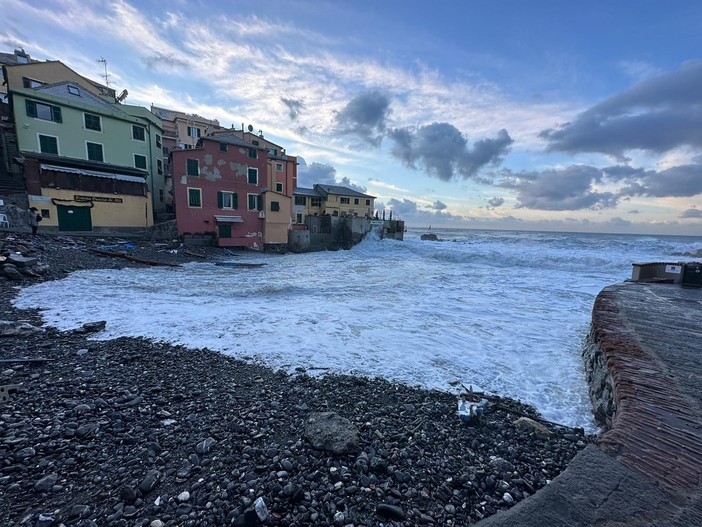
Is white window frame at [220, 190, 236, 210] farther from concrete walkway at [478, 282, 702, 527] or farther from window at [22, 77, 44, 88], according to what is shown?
concrete walkway at [478, 282, 702, 527]

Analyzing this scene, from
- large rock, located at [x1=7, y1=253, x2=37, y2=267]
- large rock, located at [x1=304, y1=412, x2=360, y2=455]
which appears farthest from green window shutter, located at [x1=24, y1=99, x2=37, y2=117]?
large rock, located at [x1=304, y1=412, x2=360, y2=455]

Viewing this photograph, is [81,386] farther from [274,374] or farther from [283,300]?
[283,300]

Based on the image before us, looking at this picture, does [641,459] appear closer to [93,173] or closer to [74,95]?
[93,173]

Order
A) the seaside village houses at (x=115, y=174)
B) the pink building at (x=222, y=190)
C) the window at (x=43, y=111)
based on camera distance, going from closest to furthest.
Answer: the seaside village houses at (x=115, y=174), the window at (x=43, y=111), the pink building at (x=222, y=190)

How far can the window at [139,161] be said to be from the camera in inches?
1139

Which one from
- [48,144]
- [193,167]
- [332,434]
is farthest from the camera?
[193,167]

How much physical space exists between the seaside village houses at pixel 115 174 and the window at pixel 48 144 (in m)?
0.06

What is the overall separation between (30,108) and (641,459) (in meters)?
37.1

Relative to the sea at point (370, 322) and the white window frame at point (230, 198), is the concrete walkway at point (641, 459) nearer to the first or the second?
the sea at point (370, 322)

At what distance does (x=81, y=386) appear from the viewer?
4418 millimetres

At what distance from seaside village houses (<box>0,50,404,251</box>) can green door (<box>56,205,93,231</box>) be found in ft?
0.19

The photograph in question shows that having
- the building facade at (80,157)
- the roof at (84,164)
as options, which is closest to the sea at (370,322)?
the building facade at (80,157)

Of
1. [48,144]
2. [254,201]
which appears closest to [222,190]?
[254,201]

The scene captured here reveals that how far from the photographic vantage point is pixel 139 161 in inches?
1152
